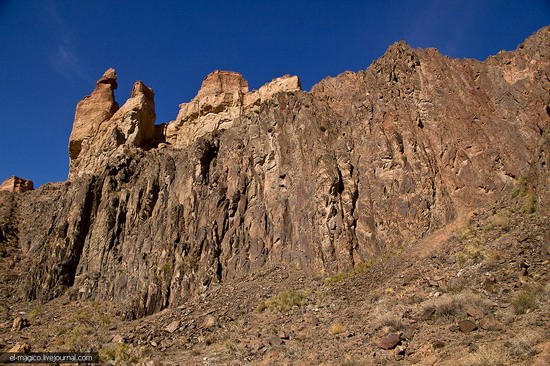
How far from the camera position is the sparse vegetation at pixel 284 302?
20109 millimetres

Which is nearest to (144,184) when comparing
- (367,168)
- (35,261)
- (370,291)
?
(35,261)

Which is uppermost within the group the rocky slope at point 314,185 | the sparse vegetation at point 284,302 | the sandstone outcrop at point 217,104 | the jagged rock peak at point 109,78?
the jagged rock peak at point 109,78

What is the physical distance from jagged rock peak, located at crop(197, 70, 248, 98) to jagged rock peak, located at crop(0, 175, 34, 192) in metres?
33.4

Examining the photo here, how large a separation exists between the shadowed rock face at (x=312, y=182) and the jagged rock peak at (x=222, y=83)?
13.5 meters

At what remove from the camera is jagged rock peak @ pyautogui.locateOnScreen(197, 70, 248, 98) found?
49.5m

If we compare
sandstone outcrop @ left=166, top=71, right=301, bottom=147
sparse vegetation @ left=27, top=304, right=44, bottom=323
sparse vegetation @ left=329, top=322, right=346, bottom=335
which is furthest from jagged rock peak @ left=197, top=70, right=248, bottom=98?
sparse vegetation @ left=329, top=322, right=346, bottom=335

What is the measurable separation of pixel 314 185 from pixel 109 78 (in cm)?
4322

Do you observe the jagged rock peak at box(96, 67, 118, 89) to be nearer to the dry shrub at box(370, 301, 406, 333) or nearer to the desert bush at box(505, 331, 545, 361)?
the dry shrub at box(370, 301, 406, 333)

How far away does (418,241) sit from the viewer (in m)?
21.4

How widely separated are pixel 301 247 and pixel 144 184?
62.9 feet

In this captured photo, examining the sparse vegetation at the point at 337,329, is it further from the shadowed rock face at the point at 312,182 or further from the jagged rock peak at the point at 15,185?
the jagged rock peak at the point at 15,185

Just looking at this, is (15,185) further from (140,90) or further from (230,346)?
(230,346)

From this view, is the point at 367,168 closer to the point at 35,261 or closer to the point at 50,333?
the point at 50,333

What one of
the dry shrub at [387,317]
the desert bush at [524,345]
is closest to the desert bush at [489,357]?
the desert bush at [524,345]
